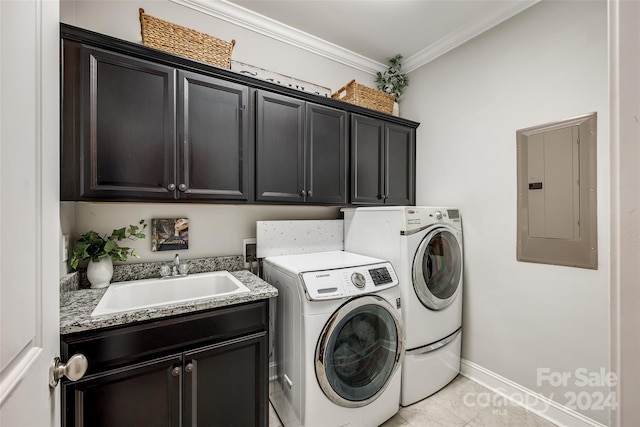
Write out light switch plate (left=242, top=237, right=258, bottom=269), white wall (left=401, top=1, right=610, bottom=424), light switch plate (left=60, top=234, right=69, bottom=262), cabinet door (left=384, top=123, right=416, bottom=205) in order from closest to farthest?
light switch plate (left=60, top=234, right=69, bottom=262) < white wall (left=401, top=1, right=610, bottom=424) < light switch plate (left=242, top=237, right=258, bottom=269) < cabinet door (left=384, top=123, right=416, bottom=205)

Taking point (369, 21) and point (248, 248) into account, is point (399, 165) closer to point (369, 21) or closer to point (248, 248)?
point (369, 21)

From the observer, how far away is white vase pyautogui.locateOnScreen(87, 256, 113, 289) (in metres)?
1.54

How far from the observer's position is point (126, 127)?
4.57 ft

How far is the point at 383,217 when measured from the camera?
2053mm

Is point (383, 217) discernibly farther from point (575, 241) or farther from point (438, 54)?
point (438, 54)

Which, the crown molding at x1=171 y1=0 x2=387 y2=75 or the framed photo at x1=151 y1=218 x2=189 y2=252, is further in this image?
the crown molding at x1=171 y1=0 x2=387 y2=75

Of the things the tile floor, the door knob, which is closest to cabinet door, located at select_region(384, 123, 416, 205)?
the tile floor

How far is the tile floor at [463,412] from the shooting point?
5.84 feet

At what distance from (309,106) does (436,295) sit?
1654 mm

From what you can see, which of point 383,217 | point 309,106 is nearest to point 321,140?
point 309,106

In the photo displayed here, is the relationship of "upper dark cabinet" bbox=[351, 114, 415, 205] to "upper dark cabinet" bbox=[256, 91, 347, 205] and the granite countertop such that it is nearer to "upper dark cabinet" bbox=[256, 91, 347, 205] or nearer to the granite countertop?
"upper dark cabinet" bbox=[256, 91, 347, 205]

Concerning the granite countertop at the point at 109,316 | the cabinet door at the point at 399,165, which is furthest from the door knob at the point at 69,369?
the cabinet door at the point at 399,165

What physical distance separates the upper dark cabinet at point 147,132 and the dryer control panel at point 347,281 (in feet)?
2.22

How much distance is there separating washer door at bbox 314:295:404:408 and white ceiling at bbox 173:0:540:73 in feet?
6.77
